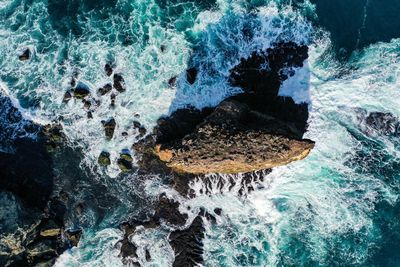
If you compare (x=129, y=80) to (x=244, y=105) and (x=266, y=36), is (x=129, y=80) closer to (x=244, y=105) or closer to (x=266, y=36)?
(x=244, y=105)

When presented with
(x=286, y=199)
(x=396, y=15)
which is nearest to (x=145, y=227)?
(x=286, y=199)

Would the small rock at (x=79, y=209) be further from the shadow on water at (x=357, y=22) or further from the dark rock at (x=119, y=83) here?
the shadow on water at (x=357, y=22)

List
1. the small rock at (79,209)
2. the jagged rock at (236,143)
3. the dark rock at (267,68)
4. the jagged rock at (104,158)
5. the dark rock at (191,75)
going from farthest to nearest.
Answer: the small rock at (79,209)
the jagged rock at (104,158)
the dark rock at (191,75)
the dark rock at (267,68)
the jagged rock at (236,143)

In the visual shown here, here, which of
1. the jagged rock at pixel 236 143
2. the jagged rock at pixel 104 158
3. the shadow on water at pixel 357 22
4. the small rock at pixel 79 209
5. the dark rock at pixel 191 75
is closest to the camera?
the jagged rock at pixel 236 143

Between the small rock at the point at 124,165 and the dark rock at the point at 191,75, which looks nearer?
the dark rock at the point at 191,75

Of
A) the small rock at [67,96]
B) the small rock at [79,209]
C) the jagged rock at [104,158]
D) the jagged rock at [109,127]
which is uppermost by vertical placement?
the small rock at [67,96]

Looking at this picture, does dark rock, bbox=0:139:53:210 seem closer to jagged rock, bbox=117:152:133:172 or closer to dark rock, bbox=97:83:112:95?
jagged rock, bbox=117:152:133:172

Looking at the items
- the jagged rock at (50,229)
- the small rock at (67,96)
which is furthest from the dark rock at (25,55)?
the jagged rock at (50,229)
